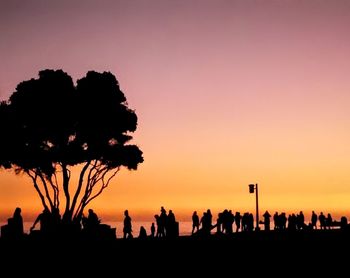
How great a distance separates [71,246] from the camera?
80.0 ft

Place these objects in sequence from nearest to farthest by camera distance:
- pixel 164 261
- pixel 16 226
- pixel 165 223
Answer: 1. pixel 164 261
2. pixel 16 226
3. pixel 165 223

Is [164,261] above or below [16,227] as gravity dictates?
below

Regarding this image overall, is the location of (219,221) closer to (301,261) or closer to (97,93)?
(97,93)

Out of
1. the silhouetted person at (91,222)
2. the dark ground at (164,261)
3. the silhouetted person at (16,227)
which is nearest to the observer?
the dark ground at (164,261)

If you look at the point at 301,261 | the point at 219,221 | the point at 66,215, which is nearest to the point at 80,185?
the point at 66,215

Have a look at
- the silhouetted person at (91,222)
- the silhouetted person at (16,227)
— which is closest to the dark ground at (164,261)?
the silhouetted person at (16,227)

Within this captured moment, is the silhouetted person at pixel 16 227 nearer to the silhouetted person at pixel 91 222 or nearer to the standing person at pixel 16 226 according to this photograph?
the standing person at pixel 16 226

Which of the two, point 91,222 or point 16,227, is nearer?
point 16,227

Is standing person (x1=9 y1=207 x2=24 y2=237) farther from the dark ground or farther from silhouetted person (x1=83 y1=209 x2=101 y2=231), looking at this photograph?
silhouetted person (x1=83 y1=209 x2=101 y2=231)

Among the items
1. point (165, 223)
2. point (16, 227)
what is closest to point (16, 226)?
point (16, 227)

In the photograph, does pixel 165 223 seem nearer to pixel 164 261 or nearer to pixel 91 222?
pixel 91 222

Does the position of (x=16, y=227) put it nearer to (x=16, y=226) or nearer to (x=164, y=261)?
(x=16, y=226)

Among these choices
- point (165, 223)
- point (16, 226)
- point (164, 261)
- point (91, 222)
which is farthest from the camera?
point (165, 223)

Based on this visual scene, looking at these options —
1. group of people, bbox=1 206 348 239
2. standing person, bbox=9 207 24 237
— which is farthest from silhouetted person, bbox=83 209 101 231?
standing person, bbox=9 207 24 237
